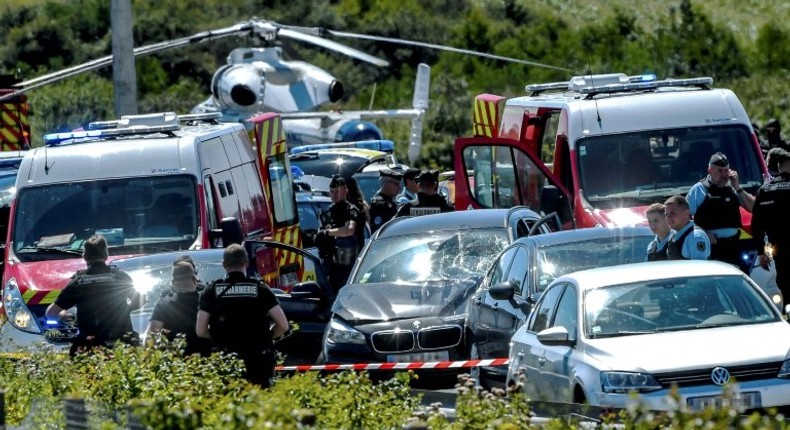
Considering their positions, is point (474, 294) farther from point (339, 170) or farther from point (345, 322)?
point (339, 170)

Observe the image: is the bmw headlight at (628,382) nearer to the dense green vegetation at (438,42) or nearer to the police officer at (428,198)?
the police officer at (428,198)

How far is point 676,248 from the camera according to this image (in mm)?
12594

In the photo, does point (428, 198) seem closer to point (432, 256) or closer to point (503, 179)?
point (503, 179)

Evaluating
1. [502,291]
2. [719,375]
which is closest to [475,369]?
[502,291]

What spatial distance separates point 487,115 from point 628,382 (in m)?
13.4

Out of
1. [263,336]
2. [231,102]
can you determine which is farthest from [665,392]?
[231,102]

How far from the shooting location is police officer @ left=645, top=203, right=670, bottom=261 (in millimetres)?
12641

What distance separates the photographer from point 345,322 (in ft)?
46.1

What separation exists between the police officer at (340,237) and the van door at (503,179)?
153cm

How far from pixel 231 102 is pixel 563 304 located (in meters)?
22.8

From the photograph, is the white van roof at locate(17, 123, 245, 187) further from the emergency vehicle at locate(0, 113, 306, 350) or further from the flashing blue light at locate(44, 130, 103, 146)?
the flashing blue light at locate(44, 130, 103, 146)

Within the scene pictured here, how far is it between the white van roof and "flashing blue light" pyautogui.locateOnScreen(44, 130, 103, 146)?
0.29 m

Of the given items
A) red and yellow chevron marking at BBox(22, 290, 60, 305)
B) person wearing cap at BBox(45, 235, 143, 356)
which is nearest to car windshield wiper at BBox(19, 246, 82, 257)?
red and yellow chevron marking at BBox(22, 290, 60, 305)

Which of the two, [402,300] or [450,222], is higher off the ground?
[450,222]
